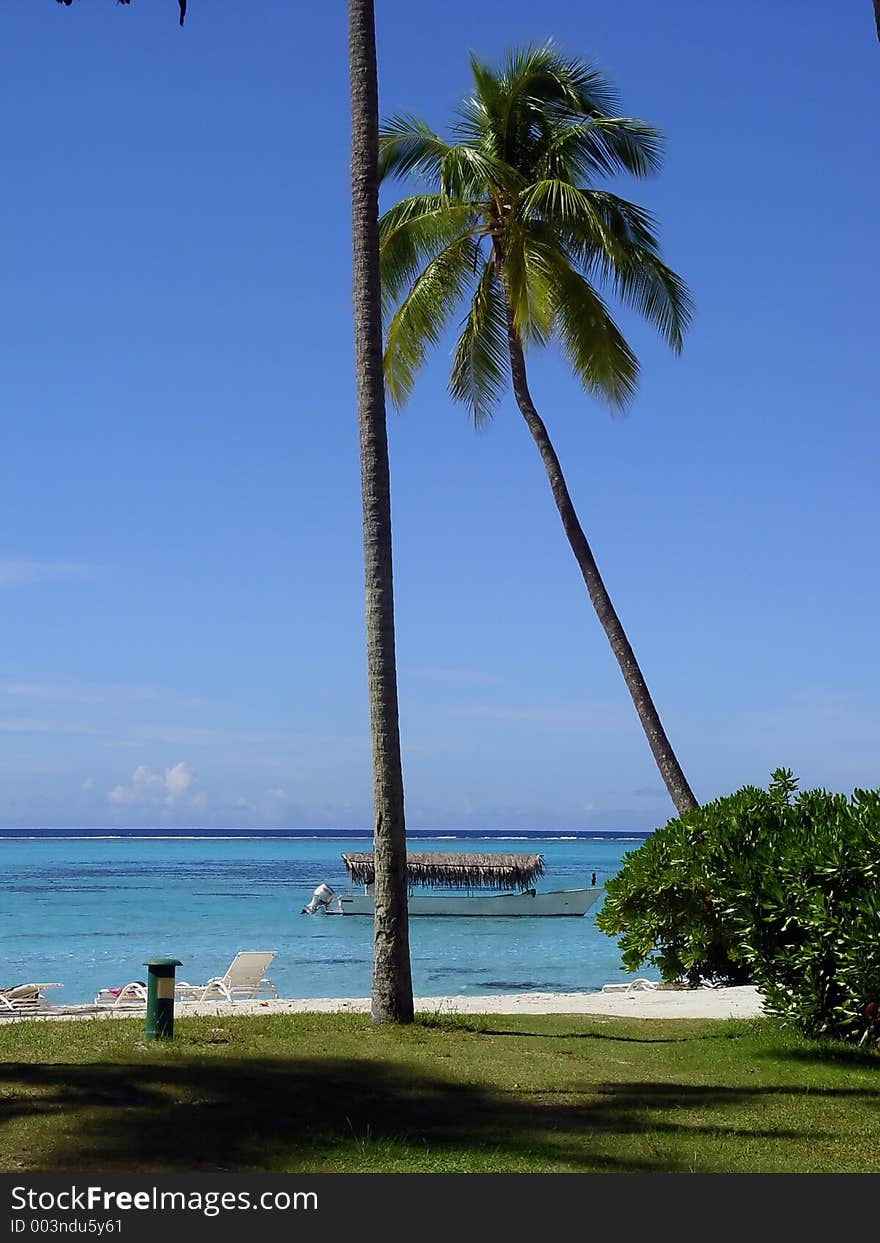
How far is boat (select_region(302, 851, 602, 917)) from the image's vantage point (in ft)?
152

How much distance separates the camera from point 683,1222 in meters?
5.62

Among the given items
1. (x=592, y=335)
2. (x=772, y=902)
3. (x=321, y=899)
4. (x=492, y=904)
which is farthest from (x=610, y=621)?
(x=321, y=899)

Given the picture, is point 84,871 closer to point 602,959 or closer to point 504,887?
point 504,887

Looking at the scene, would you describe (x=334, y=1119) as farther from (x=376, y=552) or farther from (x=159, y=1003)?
(x=376, y=552)

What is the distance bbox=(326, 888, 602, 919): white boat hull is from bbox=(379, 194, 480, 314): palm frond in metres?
31.2

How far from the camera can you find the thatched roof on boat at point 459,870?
49.3 meters

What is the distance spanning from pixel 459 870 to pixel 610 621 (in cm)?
3433

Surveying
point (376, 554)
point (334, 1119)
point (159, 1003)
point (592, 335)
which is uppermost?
point (592, 335)

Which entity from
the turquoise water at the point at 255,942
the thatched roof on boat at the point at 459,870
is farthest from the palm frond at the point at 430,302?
the thatched roof on boat at the point at 459,870

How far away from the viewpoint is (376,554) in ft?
38.2

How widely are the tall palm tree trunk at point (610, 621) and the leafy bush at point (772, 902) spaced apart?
458 centimetres

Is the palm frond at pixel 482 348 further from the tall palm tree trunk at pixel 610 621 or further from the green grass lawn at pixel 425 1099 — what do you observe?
the green grass lawn at pixel 425 1099

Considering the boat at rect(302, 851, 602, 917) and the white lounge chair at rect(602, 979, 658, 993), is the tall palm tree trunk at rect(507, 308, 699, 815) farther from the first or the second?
the boat at rect(302, 851, 602, 917)

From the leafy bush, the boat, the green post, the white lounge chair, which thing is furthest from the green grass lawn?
the boat
